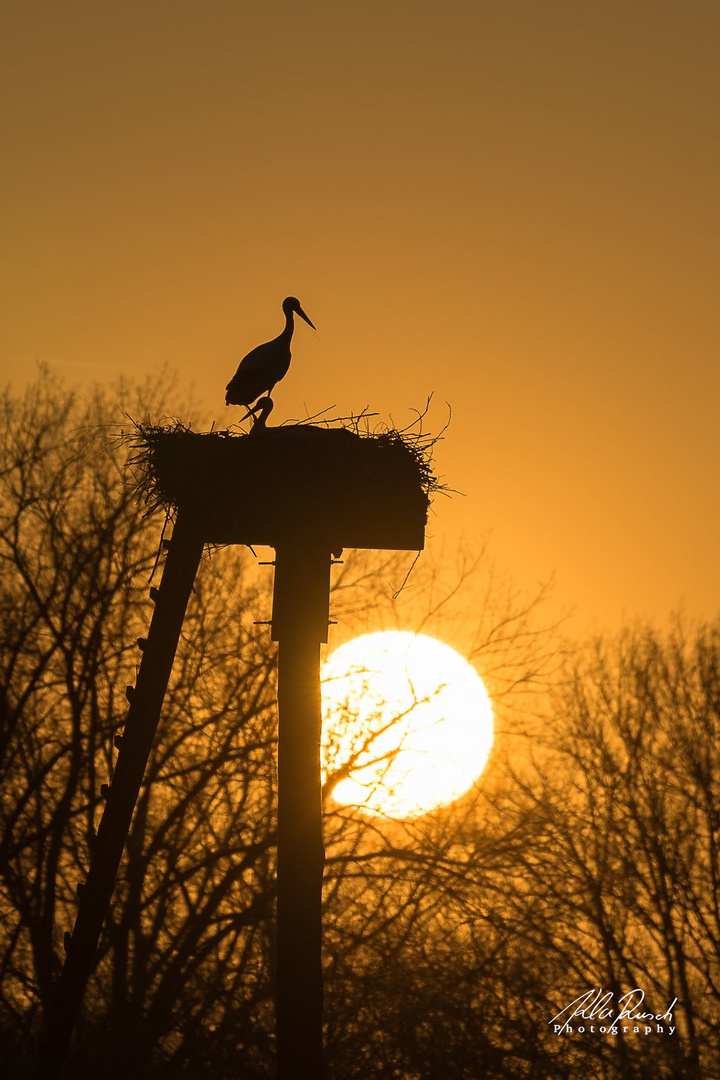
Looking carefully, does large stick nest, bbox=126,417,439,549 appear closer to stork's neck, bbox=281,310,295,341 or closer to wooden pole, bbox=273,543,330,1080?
wooden pole, bbox=273,543,330,1080

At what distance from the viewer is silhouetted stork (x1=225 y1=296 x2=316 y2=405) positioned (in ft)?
23.7

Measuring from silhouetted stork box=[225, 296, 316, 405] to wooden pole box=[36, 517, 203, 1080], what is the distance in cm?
281

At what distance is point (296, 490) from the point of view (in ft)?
16.1

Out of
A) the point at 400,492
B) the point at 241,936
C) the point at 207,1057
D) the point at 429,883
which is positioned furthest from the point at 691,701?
the point at 400,492

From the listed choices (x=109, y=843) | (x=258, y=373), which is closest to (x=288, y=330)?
(x=258, y=373)

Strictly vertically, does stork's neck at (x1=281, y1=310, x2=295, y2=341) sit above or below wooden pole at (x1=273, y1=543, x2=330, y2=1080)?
above

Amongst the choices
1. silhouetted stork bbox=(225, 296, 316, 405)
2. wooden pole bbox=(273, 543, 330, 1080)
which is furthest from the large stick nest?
silhouetted stork bbox=(225, 296, 316, 405)

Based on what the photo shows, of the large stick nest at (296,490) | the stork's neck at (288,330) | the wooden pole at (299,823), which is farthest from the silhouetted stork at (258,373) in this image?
the wooden pole at (299,823)

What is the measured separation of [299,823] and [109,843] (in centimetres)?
79

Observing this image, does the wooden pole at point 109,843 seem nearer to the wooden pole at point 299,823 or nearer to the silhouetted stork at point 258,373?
the wooden pole at point 299,823

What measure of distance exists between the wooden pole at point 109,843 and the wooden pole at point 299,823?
0.51 metres

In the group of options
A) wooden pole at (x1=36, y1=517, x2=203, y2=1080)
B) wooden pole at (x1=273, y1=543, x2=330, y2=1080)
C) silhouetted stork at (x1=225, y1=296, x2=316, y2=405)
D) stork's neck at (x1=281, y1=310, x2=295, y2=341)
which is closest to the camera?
wooden pole at (x1=273, y1=543, x2=330, y2=1080)

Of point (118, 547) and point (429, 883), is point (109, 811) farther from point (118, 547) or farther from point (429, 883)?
point (118, 547)

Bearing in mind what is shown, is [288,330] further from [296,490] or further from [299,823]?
[299,823]
